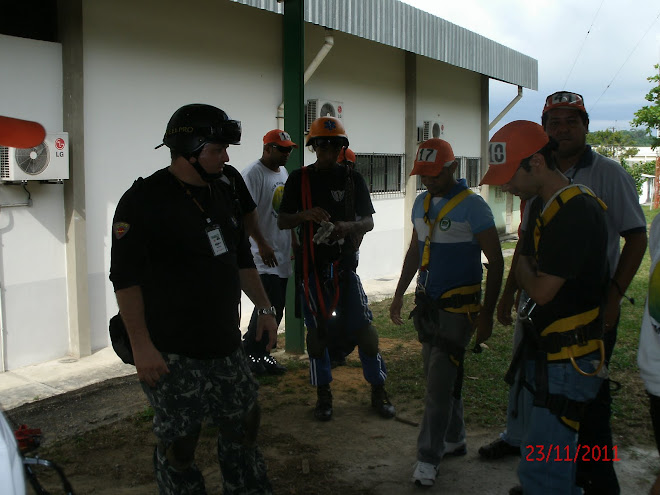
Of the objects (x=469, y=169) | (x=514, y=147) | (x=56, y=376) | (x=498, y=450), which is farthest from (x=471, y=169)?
(x=514, y=147)

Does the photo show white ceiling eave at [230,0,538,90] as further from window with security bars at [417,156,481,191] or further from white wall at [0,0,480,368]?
window with security bars at [417,156,481,191]

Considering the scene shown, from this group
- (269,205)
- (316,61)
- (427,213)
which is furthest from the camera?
(316,61)

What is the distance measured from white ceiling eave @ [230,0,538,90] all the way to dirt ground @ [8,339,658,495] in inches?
178

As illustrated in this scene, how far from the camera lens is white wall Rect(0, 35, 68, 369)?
6.08 metres

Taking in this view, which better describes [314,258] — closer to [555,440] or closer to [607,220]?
[607,220]

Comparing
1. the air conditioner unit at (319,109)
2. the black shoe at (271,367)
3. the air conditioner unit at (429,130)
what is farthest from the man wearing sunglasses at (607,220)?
the air conditioner unit at (429,130)

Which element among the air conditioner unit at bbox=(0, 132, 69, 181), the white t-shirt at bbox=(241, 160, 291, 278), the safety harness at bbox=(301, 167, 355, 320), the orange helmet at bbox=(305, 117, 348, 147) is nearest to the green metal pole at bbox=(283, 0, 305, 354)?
the white t-shirt at bbox=(241, 160, 291, 278)

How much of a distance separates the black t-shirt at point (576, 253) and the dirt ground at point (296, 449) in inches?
58.1

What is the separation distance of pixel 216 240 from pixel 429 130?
1086 cm

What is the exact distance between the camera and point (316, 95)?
9.92 m

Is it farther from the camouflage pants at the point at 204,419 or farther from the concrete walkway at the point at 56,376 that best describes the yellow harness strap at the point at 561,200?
the concrete walkway at the point at 56,376

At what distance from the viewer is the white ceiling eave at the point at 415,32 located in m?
8.84

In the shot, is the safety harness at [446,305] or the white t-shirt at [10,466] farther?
the safety harness at [446,305]

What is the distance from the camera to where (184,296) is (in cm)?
295
